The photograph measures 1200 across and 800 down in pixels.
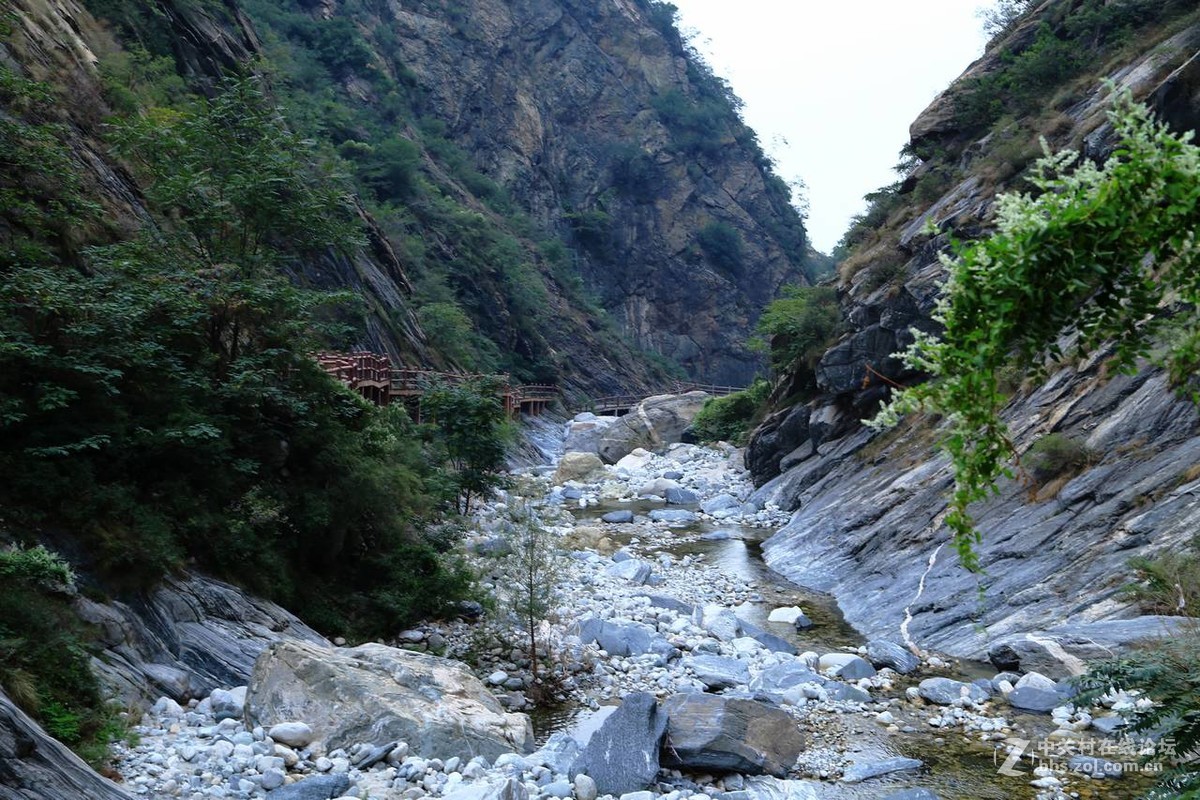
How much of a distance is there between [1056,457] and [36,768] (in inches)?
440

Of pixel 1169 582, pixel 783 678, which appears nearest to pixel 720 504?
pixel 783 678

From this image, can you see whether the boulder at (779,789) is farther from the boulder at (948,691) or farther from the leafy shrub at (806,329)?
the leafy shrub at (806,329)

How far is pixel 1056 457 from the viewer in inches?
432

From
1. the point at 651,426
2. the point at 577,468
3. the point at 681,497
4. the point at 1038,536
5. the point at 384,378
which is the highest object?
the point at 651,426

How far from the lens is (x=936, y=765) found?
290 inches

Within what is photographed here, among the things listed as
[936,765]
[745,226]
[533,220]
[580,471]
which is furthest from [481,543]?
[745,226]

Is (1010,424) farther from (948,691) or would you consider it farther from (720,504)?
(720,504)

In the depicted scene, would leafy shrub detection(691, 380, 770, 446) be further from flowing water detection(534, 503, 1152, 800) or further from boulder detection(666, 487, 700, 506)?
flowing water detection(534, 503, 1152, 800)

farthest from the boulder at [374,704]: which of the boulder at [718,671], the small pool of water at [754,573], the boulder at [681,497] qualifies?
the boulder at [681,497]

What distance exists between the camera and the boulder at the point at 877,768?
7.18 m

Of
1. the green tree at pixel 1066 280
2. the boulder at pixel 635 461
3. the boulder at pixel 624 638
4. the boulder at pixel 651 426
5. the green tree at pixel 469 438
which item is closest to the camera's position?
the green tree at pixel 1066 280

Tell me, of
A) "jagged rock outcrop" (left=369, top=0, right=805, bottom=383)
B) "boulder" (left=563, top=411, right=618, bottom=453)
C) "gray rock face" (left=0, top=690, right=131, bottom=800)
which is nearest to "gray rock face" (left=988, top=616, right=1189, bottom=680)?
"gray rock face" (left=0, top=690, right=131, bottom=800)

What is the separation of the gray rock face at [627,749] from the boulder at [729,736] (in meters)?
0.22

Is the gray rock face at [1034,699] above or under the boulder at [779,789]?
above
